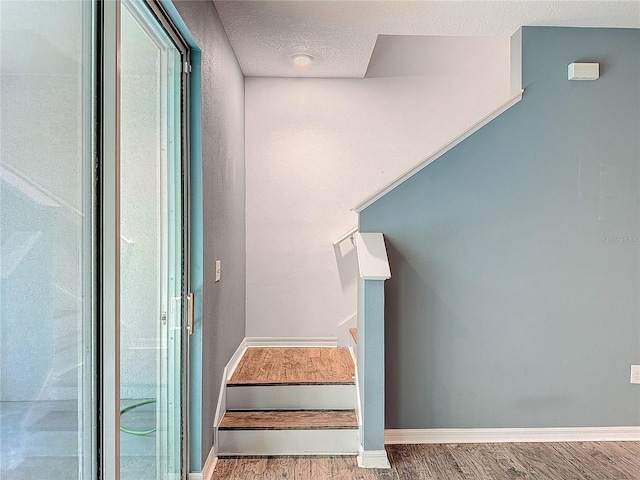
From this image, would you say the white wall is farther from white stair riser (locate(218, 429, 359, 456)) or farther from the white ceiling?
white stair riser (locate(218, 429, 359, 456))

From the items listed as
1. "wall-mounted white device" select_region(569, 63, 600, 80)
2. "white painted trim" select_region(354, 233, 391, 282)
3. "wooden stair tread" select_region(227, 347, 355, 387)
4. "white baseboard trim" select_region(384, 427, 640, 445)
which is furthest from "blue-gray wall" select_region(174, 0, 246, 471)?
"wall-mounted white device" select_region(569, 63, 600, 80)

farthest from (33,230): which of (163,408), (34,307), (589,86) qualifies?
(589,86)

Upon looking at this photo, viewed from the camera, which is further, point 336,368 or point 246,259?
point 246,259

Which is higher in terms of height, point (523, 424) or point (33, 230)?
point (33, 230)

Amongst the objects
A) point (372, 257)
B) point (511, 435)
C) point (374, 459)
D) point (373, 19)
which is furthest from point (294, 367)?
point (373, 19)

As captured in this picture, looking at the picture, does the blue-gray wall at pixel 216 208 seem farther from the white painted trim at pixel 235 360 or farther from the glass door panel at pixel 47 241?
the glass door panel at pixel 47 241

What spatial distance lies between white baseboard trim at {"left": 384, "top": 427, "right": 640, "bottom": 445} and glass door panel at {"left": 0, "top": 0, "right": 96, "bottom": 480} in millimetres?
1939

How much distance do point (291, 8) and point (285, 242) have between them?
1823 mm

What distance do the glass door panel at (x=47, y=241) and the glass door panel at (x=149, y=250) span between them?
27 cm

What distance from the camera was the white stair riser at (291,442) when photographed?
105 inches

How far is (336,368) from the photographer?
127 inches

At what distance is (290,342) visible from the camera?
12.7 ft

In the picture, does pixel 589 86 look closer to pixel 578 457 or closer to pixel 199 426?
pixel 578 457

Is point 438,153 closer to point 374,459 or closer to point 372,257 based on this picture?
point 372,257
